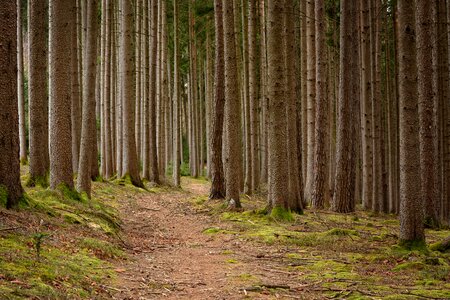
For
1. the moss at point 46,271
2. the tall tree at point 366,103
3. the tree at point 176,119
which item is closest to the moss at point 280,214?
the moss at point 46,271

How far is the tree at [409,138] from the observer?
842cm

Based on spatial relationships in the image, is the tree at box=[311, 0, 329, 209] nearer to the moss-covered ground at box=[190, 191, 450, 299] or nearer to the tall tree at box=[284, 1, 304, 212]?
the tall tree at box=[284, 1, 304, 212]

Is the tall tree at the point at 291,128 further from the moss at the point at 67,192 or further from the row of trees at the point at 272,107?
the moss at the point at 67,192

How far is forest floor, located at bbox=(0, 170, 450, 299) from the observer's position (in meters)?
5.85

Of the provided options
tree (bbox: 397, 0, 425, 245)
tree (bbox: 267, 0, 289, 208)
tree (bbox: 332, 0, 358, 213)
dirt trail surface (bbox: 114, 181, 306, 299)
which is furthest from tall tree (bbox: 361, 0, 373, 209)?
tree (bbox: 397, 0, 425, 245)

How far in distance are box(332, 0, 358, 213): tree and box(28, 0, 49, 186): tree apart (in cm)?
784

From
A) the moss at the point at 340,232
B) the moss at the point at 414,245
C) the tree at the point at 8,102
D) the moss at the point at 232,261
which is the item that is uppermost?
the tree at the point at 8,102

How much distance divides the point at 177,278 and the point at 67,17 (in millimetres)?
5864

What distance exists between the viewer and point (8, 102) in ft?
23.1

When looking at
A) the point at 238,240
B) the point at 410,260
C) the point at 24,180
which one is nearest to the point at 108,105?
the point at 24,180

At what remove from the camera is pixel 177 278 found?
23.2ft

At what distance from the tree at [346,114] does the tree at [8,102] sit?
9.50m

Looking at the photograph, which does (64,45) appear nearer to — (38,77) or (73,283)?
(38,77)

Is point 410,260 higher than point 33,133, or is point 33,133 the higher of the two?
point 33,133
